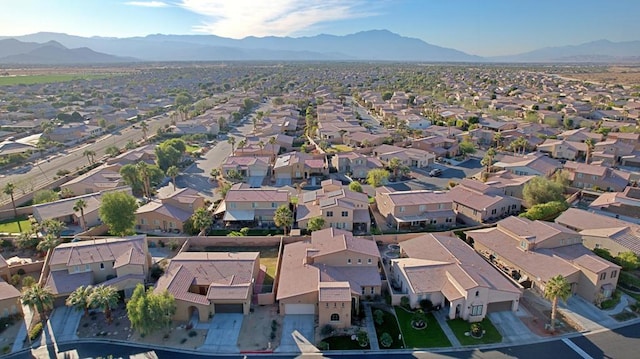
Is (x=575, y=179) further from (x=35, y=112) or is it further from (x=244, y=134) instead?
(x=35, y=112)

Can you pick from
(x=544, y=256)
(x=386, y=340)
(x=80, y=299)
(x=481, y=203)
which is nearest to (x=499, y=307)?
(x=544, y=256)

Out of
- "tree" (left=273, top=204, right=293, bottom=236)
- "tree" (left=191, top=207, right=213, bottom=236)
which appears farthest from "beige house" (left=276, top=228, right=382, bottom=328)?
"tree" (left=191, top=207, right=213, bottom=236)

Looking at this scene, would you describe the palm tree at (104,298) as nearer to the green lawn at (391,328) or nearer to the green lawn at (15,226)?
the green lawn at (391,328)

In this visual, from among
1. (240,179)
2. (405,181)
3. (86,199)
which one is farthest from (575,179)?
(86,199)

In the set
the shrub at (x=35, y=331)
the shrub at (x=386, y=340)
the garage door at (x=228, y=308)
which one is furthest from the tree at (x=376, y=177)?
the shrub at (x=35, y=331)

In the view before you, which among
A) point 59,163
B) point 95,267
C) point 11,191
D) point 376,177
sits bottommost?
point 59,163

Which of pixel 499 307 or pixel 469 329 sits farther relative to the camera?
pixel 499 307

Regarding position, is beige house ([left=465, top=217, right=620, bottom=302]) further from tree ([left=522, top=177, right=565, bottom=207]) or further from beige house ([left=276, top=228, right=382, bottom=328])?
beige house ([left=276, top=228, right=382, bottom=328])

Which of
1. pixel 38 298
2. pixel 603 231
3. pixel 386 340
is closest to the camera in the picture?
pixel 386 340

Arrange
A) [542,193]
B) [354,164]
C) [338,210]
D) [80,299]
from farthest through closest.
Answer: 1. [354,164]
2. [542,193]
3. [338,210]
4. [80,299]

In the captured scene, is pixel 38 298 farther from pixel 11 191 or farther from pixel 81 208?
pixel 11 191
